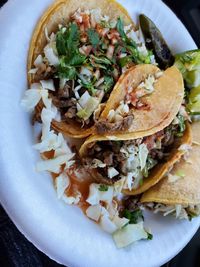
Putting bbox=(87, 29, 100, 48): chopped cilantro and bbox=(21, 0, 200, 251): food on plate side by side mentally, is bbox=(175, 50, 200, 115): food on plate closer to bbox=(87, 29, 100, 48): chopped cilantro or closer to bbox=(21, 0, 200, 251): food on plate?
bbox=(21, 0, 200, 251): food on plate

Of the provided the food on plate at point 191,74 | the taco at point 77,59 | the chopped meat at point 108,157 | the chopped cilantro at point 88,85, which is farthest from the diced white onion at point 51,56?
the food on plate at point 191,74

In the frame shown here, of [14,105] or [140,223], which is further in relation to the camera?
[140,223]

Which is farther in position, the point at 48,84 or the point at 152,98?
the point at 152,98

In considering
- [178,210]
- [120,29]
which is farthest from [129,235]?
[120,29]

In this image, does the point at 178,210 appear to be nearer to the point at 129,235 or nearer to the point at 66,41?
the point at 129,235

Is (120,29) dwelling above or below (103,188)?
above

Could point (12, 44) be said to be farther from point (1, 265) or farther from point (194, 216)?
point (194, 216)

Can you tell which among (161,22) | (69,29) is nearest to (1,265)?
(69,29)
